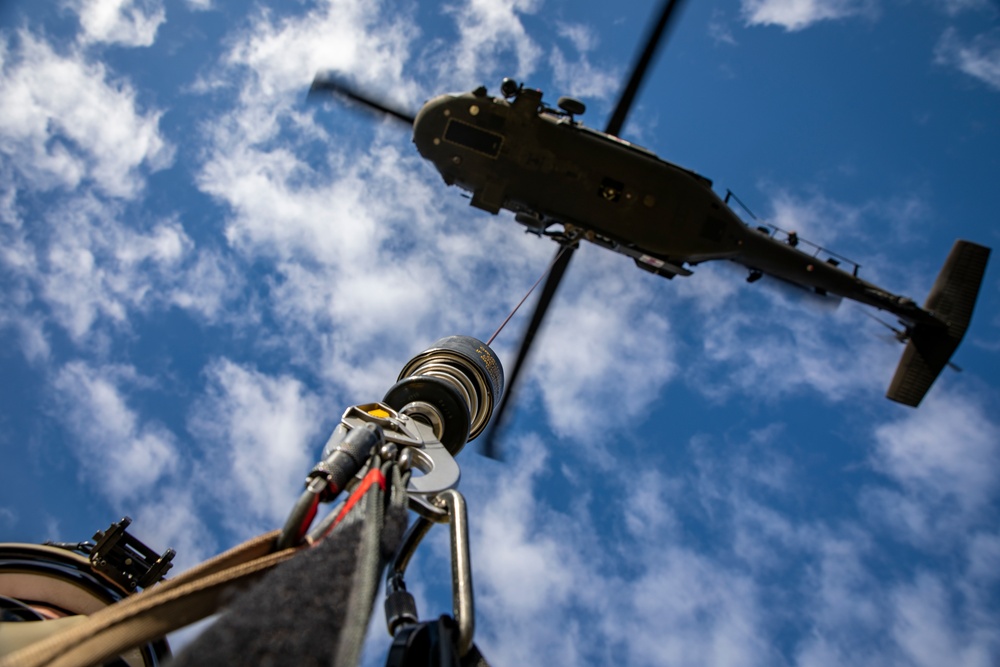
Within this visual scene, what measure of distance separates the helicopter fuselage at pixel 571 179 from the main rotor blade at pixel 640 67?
2.09ft

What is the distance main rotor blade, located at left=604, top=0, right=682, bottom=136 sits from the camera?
37.3 feet

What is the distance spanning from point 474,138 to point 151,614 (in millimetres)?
11294

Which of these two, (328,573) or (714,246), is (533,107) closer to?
(714,246)

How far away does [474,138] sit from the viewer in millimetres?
12086

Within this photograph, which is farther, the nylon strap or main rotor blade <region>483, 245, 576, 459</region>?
main rotor blade <region>483, 245, 576, 459</region>

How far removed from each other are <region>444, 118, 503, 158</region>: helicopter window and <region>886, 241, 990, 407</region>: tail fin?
10531 mm

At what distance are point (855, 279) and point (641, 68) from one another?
684 centimetres

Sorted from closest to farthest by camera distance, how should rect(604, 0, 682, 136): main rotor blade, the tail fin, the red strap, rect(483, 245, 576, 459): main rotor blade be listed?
the red strap, rect(604, 0, 682, 136): main rotor blade, rect(483, 245, 576, 459): main rotor blade, the tail fin

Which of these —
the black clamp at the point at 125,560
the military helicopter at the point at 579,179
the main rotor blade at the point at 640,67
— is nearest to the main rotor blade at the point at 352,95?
the military helicopter at the point at 579,179

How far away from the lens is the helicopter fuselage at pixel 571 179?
11914mm

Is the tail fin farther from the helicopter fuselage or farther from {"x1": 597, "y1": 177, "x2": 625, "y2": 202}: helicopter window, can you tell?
{"x1": 597, "y1": 177, "x2": 625, "y2": 202}: helicopter window

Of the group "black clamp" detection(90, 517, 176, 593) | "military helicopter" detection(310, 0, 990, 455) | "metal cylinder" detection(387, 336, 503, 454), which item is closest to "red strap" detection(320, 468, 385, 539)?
"metal cylinder" detection(387, 336, 503, 454)

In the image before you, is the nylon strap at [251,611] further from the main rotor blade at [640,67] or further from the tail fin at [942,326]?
the tail fin at [942,326]

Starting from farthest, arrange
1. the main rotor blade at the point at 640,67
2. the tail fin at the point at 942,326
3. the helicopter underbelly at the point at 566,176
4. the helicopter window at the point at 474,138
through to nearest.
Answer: the tail fin at the point at 942,326, the helicopter window at the point at 474,138, the helicopter underbelly at the point at 566,176, the main rotor blade at the point at 640,67
